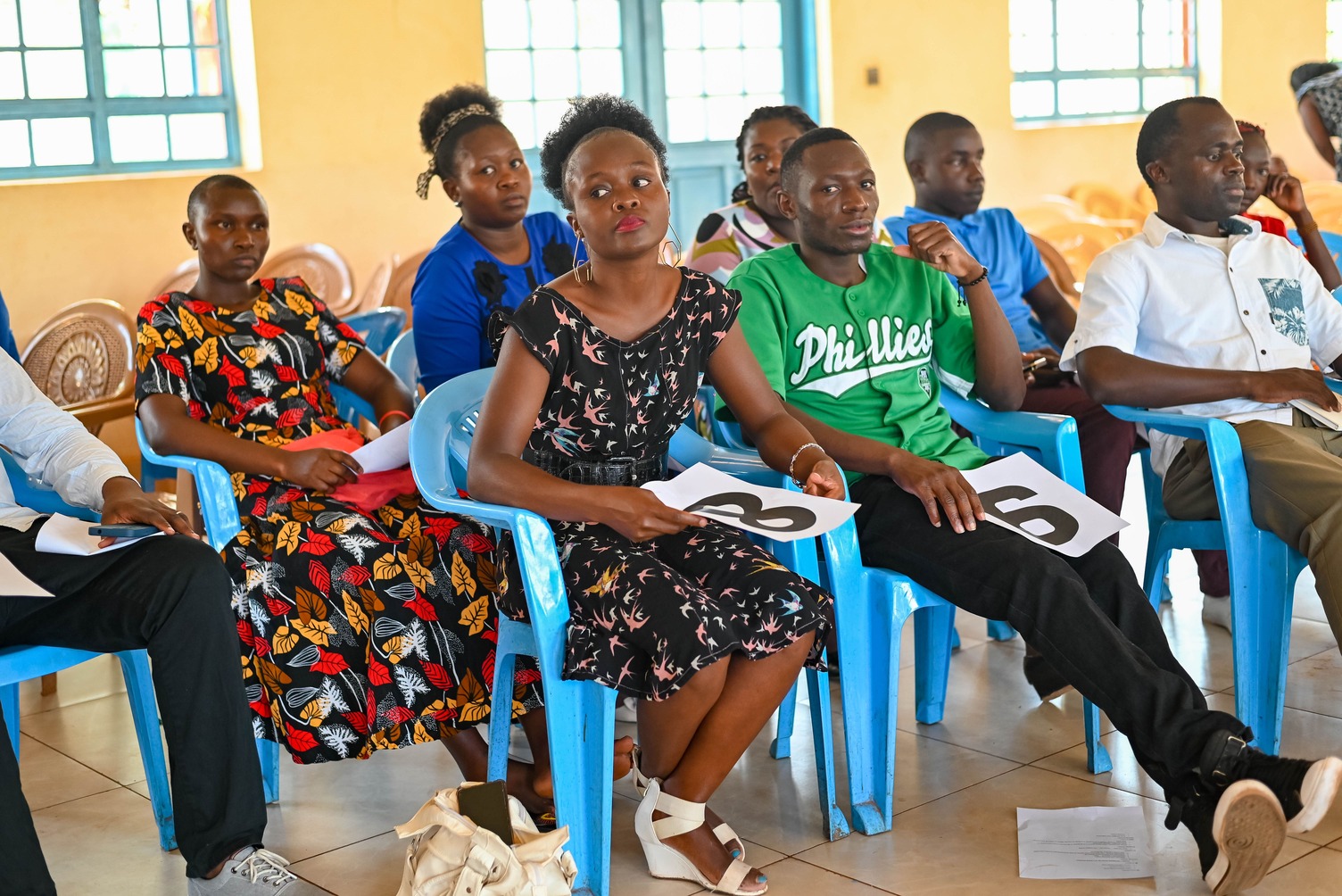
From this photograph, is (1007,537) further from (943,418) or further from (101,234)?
(101,234)

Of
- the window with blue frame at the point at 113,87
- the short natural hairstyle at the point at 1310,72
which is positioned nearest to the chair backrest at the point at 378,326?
the window with blue frame at the point at 113,87

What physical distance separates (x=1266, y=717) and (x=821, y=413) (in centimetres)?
105

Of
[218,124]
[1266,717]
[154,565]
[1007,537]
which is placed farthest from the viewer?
[218,124]

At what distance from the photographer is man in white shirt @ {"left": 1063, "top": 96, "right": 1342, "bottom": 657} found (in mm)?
2830

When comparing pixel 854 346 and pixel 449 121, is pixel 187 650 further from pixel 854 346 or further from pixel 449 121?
pixel 449 121

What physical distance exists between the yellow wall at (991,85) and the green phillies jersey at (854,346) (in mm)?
5960

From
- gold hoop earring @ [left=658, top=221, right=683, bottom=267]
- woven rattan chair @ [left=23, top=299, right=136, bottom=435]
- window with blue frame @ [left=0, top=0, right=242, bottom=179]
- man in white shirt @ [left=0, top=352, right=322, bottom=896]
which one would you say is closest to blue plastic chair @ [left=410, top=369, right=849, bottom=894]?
man in white shirt @ [left=0, top=352, right=322, bottom=896]

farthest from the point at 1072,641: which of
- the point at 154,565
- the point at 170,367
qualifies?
the point at 170,367

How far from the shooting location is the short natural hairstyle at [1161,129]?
9.89 feet

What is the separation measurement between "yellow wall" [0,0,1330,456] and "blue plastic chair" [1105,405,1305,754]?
524 centimetres

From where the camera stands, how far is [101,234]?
6.45 m

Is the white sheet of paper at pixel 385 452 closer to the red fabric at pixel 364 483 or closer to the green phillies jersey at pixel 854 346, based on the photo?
the red fabric at pixel 364 483

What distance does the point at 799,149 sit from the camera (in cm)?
281

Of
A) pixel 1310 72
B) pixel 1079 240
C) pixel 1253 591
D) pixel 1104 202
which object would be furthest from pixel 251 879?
pixel 1104 202
